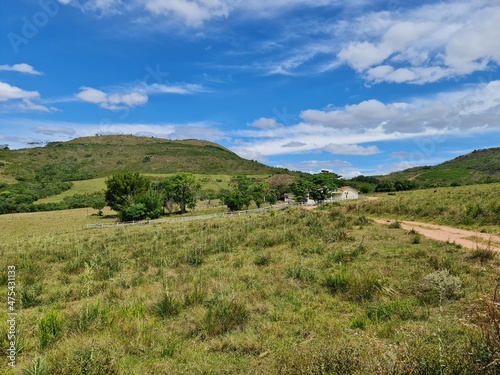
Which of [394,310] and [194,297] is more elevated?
[394,310]

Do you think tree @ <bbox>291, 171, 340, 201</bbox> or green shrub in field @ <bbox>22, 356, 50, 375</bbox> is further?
tree @ <bbox>291, 171, 340, 201</bbox>

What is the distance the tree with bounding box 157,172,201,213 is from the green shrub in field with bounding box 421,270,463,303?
61749mm

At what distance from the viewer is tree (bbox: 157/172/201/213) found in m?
67.1

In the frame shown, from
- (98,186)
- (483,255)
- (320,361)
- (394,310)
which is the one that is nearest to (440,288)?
(394,310)

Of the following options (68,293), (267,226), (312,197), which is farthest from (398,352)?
(312,197)

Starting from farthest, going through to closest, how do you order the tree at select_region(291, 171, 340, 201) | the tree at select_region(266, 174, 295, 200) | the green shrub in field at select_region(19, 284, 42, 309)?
1. the tree at select_region(266, 174, 295, 200)
2. the tree at select_region(291, 171, 340, 201)
3. the green shrub in field at select_region(19, 284, 42, 309)

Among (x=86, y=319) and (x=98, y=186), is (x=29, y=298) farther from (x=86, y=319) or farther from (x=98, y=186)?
(x=98, y=186)

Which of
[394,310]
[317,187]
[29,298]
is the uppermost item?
[317,187]

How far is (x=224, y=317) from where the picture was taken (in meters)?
6.58

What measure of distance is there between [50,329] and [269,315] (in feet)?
14.8

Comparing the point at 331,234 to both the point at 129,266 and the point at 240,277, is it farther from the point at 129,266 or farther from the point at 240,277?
the point at 129,266

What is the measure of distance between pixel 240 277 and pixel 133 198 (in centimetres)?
5749

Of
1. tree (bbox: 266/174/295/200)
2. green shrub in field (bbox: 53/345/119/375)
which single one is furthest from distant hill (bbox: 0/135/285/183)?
green shrub in field (bbox: 53/345/119/375)

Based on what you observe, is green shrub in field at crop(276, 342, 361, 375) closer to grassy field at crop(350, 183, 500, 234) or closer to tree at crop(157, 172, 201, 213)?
grassy field at crop(350, 183, 500, 234)
